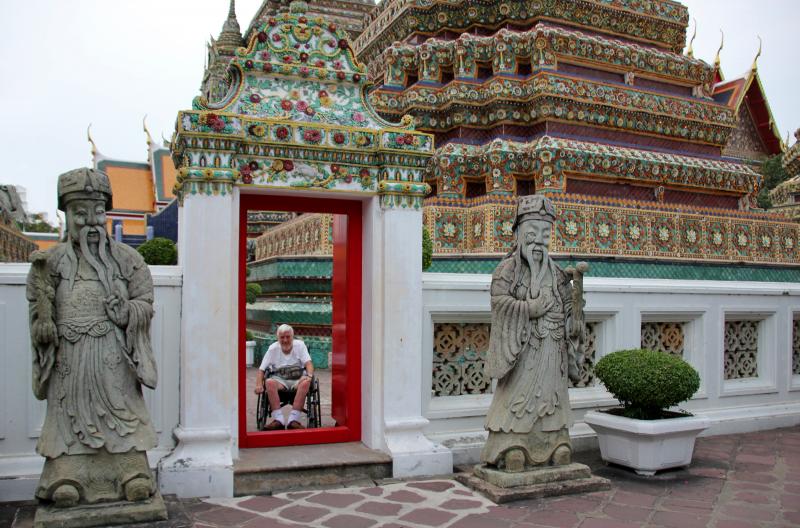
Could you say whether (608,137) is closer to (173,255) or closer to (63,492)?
(173,255)

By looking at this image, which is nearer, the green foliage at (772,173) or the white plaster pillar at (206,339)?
the white plaster pillar at (206,339)

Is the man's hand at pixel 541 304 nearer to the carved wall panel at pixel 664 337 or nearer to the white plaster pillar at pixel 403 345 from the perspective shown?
the white plaster pillar at pixel 403 345

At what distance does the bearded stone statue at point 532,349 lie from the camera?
6.48 metres

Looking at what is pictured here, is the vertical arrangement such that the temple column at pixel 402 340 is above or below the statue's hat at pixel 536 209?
below

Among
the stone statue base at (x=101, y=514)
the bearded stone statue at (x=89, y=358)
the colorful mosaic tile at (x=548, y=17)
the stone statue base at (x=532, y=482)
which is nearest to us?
the stone statue base at (x=101, y=514)

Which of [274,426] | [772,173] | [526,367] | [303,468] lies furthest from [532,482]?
[772,173]

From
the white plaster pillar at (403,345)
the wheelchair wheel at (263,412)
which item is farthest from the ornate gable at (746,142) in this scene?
the wheelchair wheel at (263,412)

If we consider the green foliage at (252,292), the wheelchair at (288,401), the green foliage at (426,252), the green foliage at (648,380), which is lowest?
the wheelchair at (288,401)

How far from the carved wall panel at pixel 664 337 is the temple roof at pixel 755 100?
20.4 metres

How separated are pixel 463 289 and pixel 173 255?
33.5ft

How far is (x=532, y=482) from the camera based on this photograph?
21.0 ft

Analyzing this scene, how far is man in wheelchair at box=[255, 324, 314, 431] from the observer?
771 centimetres

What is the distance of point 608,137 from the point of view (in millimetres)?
15367

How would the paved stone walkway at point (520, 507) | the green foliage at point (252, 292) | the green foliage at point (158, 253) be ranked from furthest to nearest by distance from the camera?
the green foliage at point (158, 253)
the green foliage at point (252, 292)
the paved stone walkway at point (520, 507)
